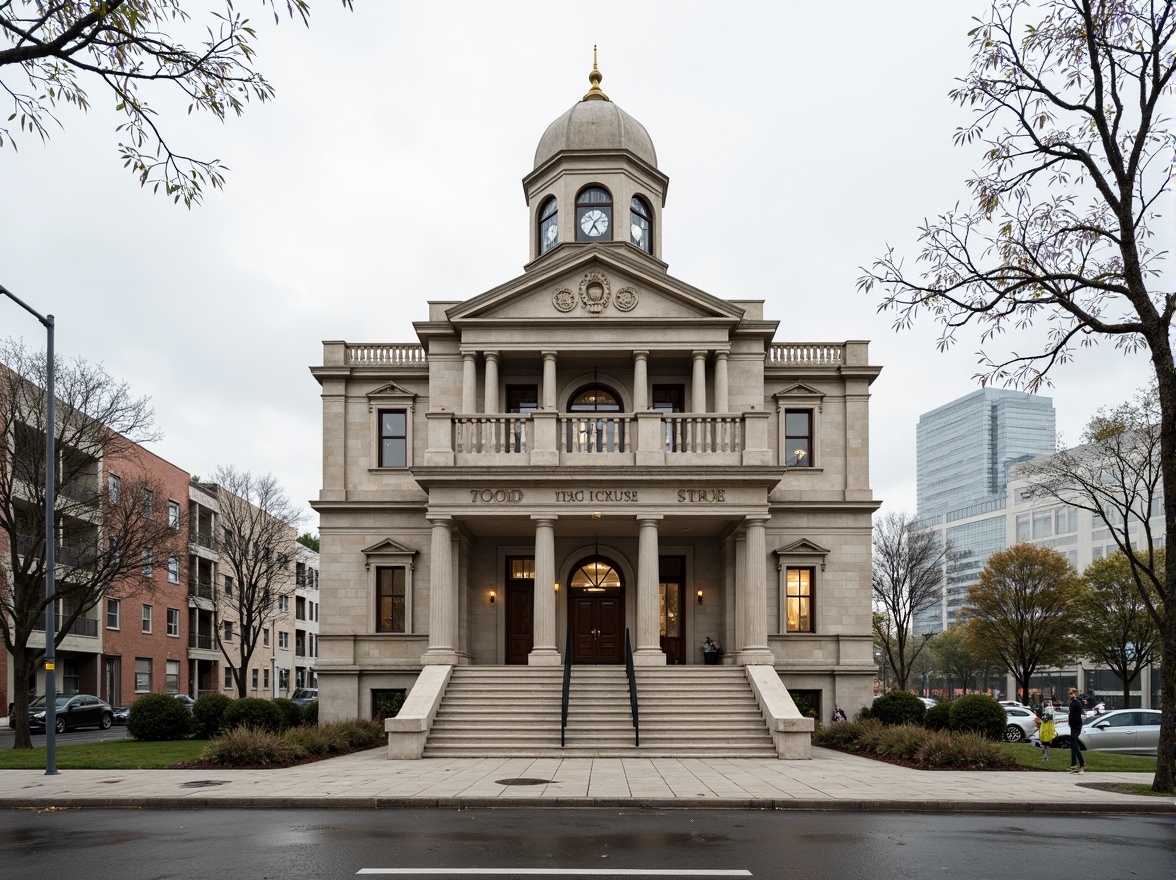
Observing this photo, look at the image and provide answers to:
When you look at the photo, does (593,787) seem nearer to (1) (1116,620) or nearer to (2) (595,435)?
(2) (595,435)

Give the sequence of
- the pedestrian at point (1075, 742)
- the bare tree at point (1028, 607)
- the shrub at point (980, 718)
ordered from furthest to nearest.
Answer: the bare tree at point (1028, 607)
the shrub at point (980, 718)
the pedestrian at point (1075, 742)

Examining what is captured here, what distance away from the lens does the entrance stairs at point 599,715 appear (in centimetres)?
2136

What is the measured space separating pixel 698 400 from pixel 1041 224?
12804mm

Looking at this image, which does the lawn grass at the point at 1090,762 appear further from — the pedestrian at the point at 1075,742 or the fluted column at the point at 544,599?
the fluted column at the point at 544,599

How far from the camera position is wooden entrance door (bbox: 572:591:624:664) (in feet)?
97.0

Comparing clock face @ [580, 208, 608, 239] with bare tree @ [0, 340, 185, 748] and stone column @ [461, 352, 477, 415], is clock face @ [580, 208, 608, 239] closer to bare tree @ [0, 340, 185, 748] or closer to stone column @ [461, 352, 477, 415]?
stone column @ [461, 352, 477, 415]

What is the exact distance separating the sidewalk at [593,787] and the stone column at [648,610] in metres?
4.69

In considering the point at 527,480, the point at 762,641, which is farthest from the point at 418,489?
the point at 762,641

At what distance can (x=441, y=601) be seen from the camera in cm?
2569

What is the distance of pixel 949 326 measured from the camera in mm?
17266

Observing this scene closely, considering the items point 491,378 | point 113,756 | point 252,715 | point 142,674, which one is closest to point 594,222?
point 491,378

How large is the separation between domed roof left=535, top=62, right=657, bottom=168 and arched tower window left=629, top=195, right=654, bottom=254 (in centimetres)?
158

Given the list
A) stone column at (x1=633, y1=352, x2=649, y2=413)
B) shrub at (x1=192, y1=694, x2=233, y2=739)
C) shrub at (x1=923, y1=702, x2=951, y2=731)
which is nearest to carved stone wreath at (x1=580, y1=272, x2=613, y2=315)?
stone column at (x1=633, y1=352, x2=649, y2=413)

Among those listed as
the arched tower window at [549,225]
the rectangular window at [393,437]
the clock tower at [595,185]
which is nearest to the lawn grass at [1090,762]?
the rectangular window at [393,437]
